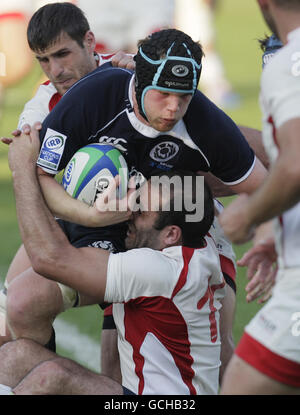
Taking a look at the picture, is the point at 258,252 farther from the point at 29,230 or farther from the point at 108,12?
the point at 108,12

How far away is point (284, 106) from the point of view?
3.42m

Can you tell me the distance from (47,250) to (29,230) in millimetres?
154

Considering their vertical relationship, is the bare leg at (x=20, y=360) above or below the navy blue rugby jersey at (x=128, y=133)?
below

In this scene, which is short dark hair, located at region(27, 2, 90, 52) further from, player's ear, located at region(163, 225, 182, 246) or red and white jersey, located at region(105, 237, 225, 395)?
red and white jersey, located at region(105, 237, 225, 395)

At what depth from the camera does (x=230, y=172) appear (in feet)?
16.0

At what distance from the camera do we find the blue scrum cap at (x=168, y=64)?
14.7 feet

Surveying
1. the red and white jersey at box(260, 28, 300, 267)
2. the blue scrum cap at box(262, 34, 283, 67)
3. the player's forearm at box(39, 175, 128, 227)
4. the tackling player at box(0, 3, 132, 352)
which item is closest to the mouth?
the tackling player at box(0, 3, 132, 352)

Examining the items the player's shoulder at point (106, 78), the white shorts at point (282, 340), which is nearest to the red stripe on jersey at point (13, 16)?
the player's shoulder at point (106, 78)

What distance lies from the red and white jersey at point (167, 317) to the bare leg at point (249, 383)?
35.3 inches

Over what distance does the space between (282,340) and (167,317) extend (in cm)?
106

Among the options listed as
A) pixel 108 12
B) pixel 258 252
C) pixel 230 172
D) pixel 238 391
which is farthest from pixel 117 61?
pixel 108 12

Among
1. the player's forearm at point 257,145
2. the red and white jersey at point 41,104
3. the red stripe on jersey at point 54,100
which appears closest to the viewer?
the red and white jersey at point 41,104

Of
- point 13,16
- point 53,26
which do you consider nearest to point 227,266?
point 53,26

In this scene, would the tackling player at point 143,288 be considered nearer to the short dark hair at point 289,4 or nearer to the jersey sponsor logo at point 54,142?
the jersey sponsor logo at point 54,142
